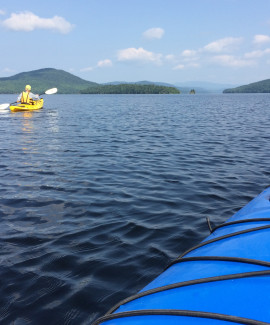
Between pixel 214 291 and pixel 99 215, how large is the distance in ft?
12.4

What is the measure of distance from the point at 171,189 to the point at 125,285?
3622mm

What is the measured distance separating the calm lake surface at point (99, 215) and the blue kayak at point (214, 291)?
3.94ft

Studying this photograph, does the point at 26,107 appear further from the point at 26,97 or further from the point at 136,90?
the point at 136,90


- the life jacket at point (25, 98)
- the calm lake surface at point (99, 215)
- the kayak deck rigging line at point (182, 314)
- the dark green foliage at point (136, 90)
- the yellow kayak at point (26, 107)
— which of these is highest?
the dark green foliage at point (136, 90)

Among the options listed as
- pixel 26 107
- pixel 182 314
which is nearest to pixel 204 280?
pixel 182 314

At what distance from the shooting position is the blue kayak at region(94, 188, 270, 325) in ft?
5.92

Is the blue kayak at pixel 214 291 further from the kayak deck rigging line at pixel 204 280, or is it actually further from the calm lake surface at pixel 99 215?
the calm lake surface at pixel 99 215

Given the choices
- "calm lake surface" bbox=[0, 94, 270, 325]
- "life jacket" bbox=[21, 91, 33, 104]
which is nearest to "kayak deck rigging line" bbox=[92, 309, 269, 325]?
"calm lake surface" bbox=[0, 94, 270, 325]

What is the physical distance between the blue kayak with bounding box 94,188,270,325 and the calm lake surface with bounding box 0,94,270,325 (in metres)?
1.20

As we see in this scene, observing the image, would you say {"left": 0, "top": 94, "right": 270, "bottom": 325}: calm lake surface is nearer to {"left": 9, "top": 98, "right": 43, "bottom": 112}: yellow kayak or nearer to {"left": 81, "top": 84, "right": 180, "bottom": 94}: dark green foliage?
{"left": 9, "top": 98, "right": 43, "bottom": 112}: yellow kayak

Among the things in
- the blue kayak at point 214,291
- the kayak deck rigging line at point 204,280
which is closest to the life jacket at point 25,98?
the blue kayak at point 214,291

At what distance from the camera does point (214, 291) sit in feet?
6.68

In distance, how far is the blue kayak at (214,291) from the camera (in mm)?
1806

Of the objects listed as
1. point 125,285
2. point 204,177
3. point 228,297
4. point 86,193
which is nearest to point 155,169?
point 204,177
